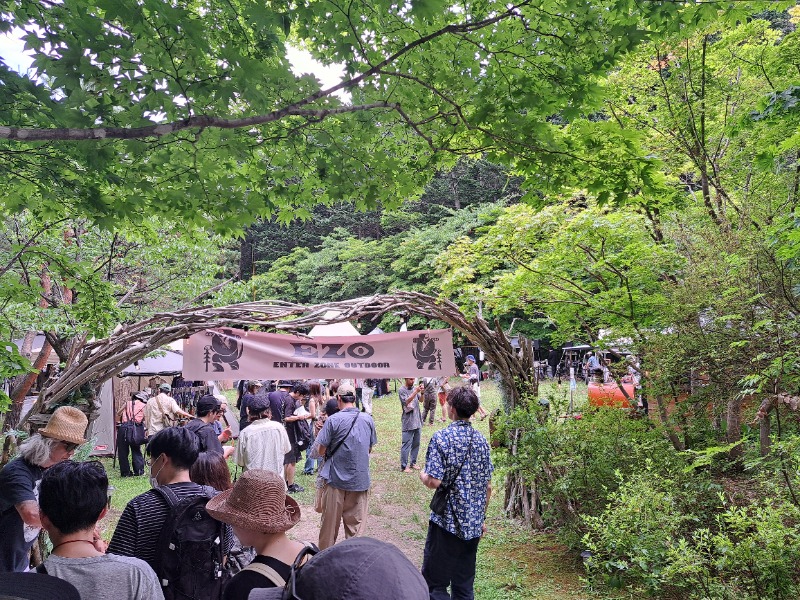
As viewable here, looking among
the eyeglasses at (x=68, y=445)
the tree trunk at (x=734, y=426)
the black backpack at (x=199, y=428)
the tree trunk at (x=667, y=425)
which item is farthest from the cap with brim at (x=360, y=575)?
the tree trunk at (x=734, y=426)

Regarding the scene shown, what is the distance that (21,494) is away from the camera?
3273 mm

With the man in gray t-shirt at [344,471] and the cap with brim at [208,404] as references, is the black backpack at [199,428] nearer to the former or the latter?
the cap with brim at [208,404]

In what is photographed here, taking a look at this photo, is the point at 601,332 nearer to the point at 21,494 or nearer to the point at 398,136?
the point at 398,136

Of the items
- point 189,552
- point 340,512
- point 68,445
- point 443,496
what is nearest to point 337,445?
point 340,512

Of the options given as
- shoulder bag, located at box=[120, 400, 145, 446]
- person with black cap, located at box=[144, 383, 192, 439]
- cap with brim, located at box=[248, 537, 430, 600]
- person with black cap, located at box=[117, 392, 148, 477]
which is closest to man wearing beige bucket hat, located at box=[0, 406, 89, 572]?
cap with brim, located at box=[248, 537, 430, 600]

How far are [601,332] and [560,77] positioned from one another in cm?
396

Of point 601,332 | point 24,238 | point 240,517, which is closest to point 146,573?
point 240,517

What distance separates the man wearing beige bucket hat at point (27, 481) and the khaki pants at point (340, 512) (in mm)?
2977

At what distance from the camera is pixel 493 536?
7.00 metres

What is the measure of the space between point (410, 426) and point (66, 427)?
7.34m

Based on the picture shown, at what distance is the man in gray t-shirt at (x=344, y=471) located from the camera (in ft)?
19.3

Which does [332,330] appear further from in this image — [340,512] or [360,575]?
[360,575]

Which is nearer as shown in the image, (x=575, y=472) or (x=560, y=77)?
(x=560, y=77)

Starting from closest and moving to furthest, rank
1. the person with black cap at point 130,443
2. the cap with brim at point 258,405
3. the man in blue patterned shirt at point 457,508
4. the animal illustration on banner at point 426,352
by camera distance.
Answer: the man in blue patterned shirt at point 457,508
the cap with brim at point 258,405
the animal illustration on banner at point 426,352
the person with black cap at point 130,443
